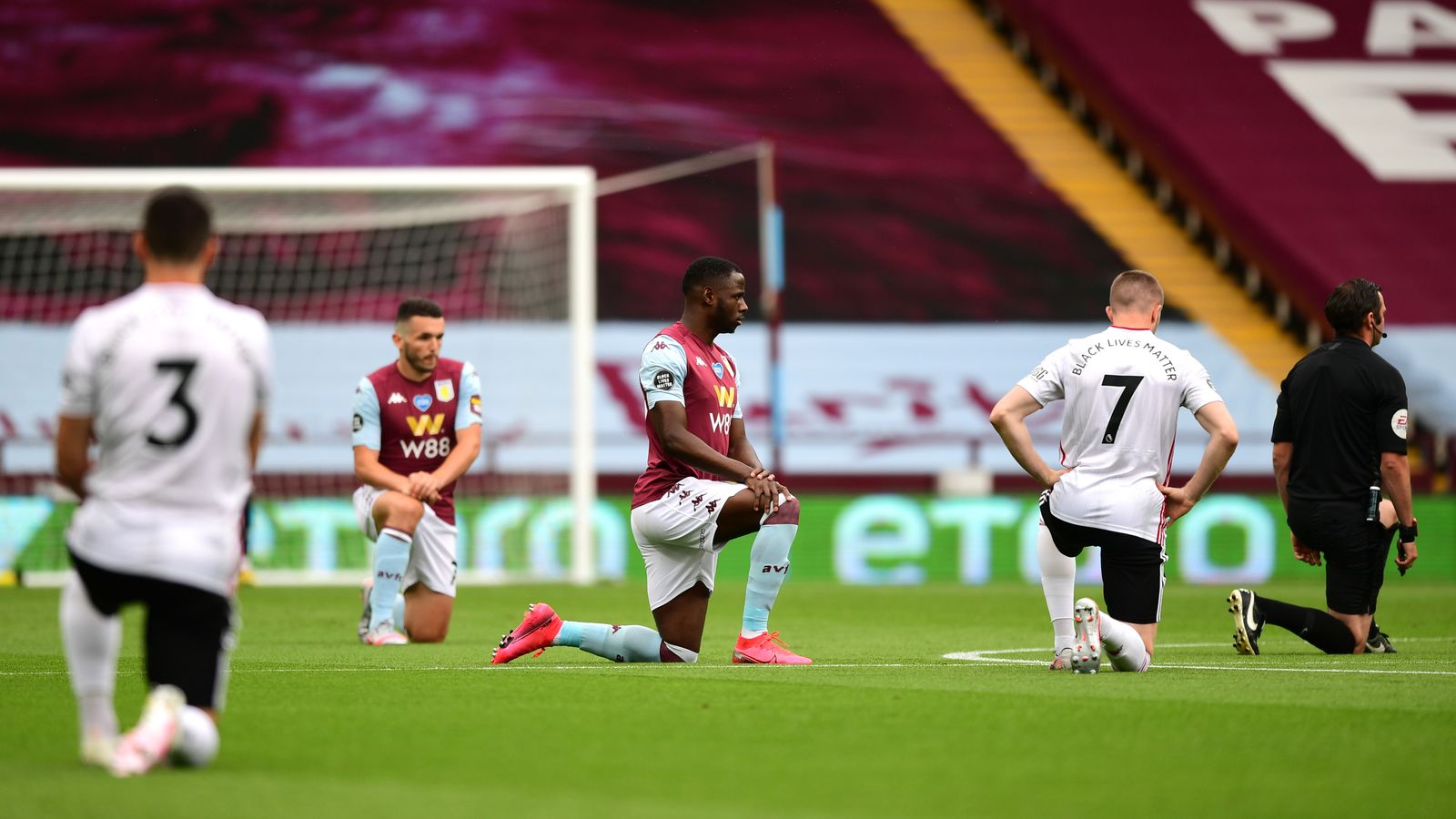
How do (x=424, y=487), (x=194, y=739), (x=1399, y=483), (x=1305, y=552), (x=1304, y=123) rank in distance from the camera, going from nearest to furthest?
(x=194, y=739) < (x=1399, y=483) < (x=1305, y=552) < (x=424, y=487) < (x=1304, y=123)

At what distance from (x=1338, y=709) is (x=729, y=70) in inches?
863

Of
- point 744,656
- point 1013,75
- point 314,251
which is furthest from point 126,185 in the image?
point 1013,75

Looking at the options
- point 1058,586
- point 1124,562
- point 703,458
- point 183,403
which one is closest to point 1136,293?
point 1124,562

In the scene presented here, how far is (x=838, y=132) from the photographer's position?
26.9m

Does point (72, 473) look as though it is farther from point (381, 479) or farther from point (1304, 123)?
point (1304, 123)

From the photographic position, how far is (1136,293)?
8188mm

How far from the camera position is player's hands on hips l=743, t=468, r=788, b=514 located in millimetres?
8125

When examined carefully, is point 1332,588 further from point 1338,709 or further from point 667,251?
point 667,251

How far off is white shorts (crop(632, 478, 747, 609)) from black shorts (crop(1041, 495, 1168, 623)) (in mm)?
1380

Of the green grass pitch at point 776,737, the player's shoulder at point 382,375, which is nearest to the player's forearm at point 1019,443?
the green grass pitch at point 776,737

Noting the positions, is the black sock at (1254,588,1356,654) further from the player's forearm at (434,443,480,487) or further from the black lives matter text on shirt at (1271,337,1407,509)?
the player's forearm at (434,443,480,487)

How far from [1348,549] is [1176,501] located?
200cm

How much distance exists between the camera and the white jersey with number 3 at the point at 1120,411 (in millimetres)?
8094

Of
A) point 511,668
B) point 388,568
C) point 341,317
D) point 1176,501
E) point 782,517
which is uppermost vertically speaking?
point 341,317
